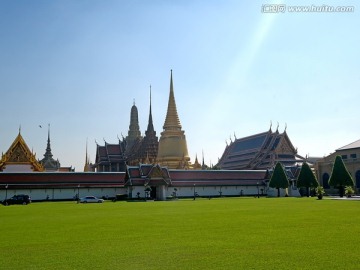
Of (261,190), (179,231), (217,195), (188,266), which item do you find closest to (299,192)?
(261,190)

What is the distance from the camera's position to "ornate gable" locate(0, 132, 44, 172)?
220 ft

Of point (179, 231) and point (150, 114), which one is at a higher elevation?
point (150, 114)

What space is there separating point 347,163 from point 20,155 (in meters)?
51.6

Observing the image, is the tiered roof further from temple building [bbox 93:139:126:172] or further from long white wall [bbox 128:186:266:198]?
long white wall [bbox 128:186:266:198]

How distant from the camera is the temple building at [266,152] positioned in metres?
85.5

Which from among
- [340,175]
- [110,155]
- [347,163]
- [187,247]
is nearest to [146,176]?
[340,175]

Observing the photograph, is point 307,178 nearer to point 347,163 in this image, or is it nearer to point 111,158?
point 347,163

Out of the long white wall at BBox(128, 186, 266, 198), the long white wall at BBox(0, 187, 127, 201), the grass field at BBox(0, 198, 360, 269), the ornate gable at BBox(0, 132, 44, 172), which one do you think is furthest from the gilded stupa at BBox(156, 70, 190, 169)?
the grass field at BBox(0, 198, 360, 269)

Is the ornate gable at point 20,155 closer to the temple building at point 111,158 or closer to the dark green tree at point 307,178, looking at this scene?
the temple building at point 111,158

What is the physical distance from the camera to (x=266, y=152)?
8669cm

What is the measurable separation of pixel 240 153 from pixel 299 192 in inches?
993

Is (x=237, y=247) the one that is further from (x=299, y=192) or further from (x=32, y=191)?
(x=299, y=192)

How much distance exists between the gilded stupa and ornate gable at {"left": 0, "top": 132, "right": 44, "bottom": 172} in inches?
1072

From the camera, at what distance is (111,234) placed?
14.8 m
